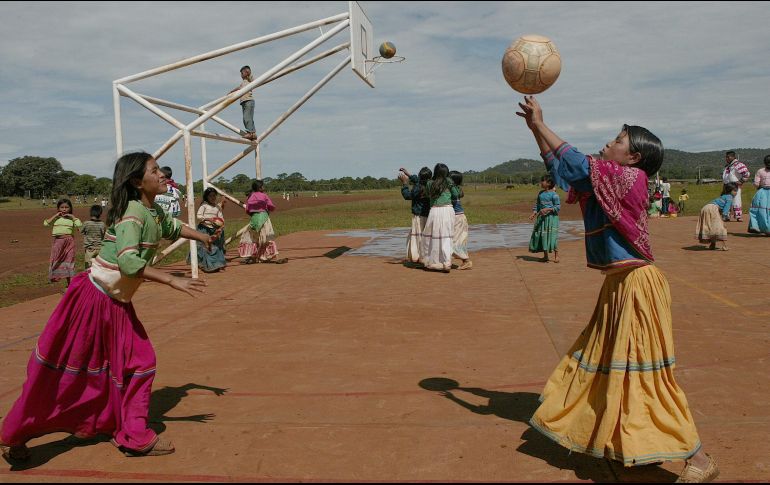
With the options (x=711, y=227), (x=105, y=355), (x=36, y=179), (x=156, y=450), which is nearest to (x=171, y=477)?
(x=156, y=450)

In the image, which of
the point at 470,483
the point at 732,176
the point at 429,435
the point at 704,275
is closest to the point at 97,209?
the point at 429,435

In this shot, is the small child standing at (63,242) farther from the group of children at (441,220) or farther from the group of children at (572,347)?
the group of children at (572,347)

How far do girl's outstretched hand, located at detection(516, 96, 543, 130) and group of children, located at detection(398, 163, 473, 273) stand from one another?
27.4ft

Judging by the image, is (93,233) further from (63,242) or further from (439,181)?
(439,181)

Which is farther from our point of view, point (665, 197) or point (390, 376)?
point (665, 197)

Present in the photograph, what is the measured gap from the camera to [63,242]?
11055 mm

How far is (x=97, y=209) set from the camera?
10.4 meters

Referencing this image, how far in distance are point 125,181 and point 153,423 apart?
1816 mm

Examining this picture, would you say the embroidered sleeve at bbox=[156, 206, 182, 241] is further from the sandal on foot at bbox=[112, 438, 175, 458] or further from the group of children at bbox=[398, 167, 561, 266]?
the group of children at bbox=[398, 167, 561, 266]

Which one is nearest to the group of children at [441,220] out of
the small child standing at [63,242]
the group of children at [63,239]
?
the group of children at [63,239]

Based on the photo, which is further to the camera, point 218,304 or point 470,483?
point 218,304

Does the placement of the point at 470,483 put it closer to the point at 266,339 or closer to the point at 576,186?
the point at 576,186

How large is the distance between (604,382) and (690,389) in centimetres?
181

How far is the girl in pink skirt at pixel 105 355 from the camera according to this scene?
3924mm
